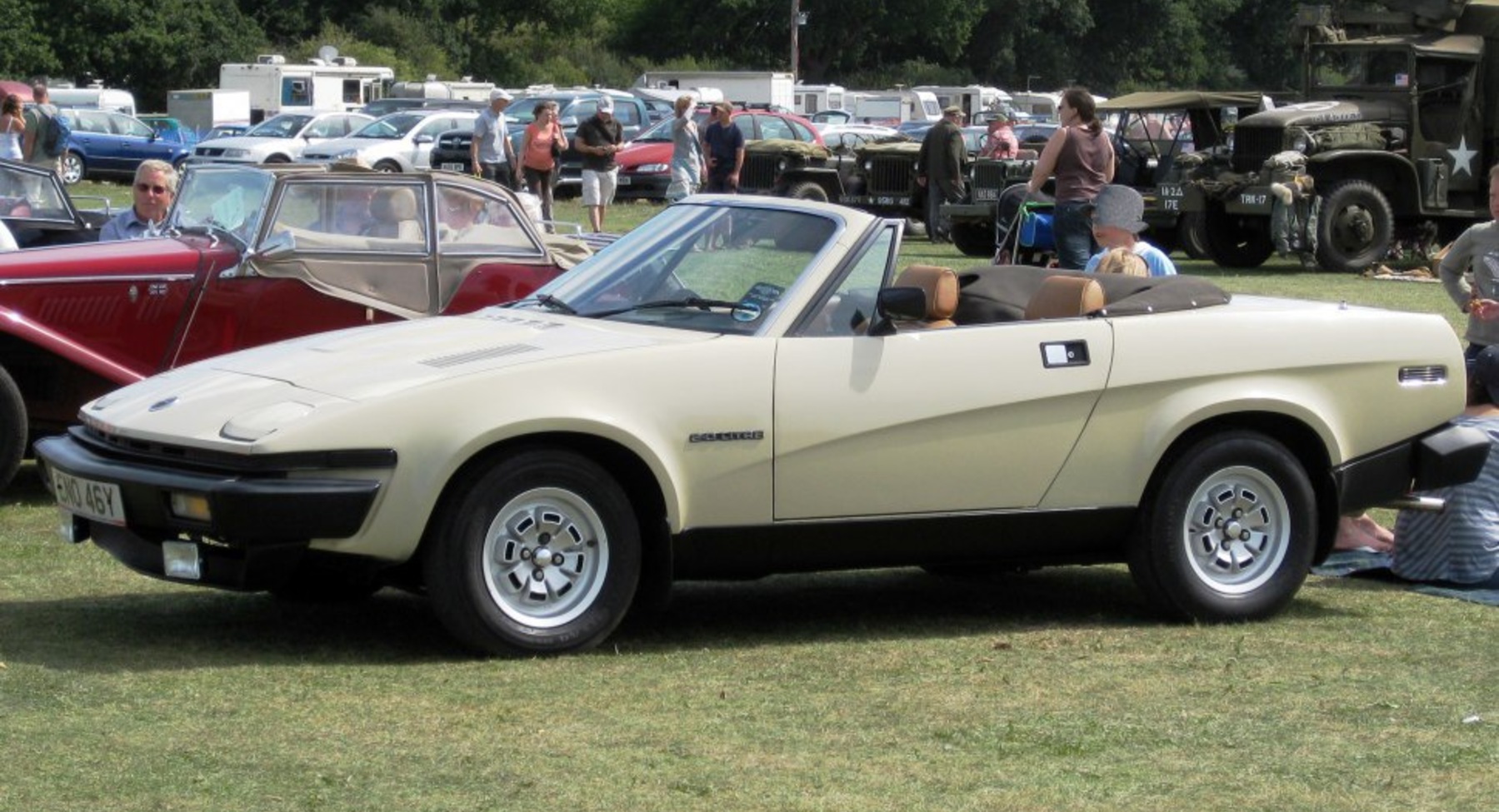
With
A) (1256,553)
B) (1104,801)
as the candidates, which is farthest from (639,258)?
(1104,801)

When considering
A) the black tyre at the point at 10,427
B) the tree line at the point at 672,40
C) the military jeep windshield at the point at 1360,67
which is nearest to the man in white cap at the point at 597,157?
the military jeep windshield at the point at 1360,67

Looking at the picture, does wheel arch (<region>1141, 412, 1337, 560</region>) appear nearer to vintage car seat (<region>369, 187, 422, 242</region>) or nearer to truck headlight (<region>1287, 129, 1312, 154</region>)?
vintage car seat (<region>369, 187, 422, 242</region>)

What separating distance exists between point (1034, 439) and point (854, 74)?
87.4m

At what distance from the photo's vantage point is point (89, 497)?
669 centimetres

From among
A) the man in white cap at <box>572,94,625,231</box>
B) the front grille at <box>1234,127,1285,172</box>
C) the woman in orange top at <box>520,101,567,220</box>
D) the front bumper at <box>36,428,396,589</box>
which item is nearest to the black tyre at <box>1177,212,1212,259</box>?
the front grille at <box>1234,127,1285,172</box>

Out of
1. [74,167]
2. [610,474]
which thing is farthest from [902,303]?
[74,167]

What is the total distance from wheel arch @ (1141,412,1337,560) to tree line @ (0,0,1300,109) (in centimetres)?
6561

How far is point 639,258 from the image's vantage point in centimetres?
751

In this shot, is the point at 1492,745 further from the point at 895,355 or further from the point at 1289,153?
the point at 1289,153

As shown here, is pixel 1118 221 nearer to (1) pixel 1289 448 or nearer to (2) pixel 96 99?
(1) pixel 1289 448

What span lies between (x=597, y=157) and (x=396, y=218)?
48.3 ft

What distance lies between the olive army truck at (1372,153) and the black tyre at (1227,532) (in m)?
16.9

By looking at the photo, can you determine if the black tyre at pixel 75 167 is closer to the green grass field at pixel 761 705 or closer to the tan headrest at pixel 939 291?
the green grass field at pixel 761 705

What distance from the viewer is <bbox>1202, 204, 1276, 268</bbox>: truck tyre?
2516cm
